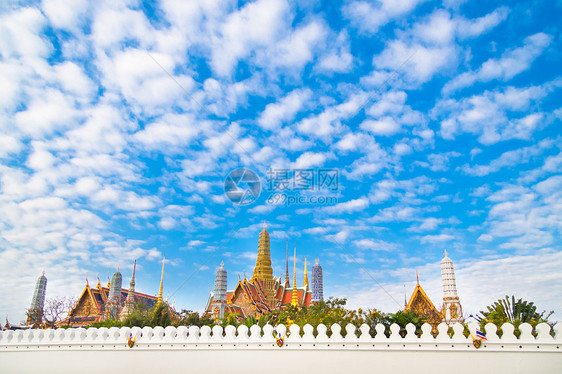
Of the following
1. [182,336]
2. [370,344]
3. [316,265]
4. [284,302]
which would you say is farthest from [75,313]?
[370,344]

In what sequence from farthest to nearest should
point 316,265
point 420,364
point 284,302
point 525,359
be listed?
point 316,265 < point 284,302 < point 420,364 < point 525,359

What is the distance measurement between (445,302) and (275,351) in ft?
110

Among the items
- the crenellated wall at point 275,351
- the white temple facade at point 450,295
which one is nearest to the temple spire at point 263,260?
the white temple facade at point 450,295

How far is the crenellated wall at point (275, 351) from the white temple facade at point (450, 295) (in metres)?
30.3

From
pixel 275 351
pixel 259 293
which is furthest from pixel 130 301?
pixel 275 351

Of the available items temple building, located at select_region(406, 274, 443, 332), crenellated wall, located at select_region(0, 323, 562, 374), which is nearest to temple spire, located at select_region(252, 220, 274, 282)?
temple building, located at select_region(406, 274, 443, 332)

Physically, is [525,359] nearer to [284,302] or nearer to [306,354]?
[306,354]

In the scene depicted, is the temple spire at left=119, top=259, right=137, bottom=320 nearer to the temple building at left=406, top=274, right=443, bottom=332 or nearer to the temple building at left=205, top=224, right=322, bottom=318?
the temple building at left=205, top=224, right=322, bottom=318

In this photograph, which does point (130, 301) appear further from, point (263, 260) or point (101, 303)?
point (263, 260)

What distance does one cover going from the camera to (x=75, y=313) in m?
48.8

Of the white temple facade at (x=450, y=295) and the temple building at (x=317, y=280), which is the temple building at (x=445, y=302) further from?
the temple building at (x=317, y=280)

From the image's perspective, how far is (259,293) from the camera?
5044cm

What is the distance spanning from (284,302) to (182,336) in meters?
43.9

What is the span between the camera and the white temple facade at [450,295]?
37.0 metres
